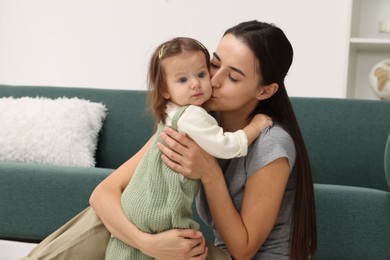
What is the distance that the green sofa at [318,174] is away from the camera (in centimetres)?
190

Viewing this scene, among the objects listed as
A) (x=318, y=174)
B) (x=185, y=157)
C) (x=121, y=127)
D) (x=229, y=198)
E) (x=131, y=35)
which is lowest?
(x=318, y=174)

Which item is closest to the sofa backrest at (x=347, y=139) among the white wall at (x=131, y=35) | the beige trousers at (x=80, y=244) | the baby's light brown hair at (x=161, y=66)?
the white wall at (x=131, y=35)

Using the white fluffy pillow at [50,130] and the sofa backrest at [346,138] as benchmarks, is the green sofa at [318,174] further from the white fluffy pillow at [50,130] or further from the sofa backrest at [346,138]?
the white fluffy pillow at [50,130]

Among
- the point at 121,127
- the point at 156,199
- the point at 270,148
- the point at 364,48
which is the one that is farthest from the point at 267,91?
the point at 364,48

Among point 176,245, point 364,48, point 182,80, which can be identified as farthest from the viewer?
point 364,48

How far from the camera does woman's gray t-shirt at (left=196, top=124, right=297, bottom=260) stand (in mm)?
1426

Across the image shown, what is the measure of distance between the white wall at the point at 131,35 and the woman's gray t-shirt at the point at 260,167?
1570 mm

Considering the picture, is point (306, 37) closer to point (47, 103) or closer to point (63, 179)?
point (47, 103)

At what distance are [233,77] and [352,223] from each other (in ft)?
2.45

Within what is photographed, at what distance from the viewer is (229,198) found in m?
1.40

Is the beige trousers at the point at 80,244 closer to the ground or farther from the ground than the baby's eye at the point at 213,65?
closer to the ground

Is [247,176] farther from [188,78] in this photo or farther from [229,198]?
[188,78]

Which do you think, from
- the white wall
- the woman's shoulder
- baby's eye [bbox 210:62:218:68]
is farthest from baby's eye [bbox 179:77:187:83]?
the white wall

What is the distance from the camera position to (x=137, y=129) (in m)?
2.81
